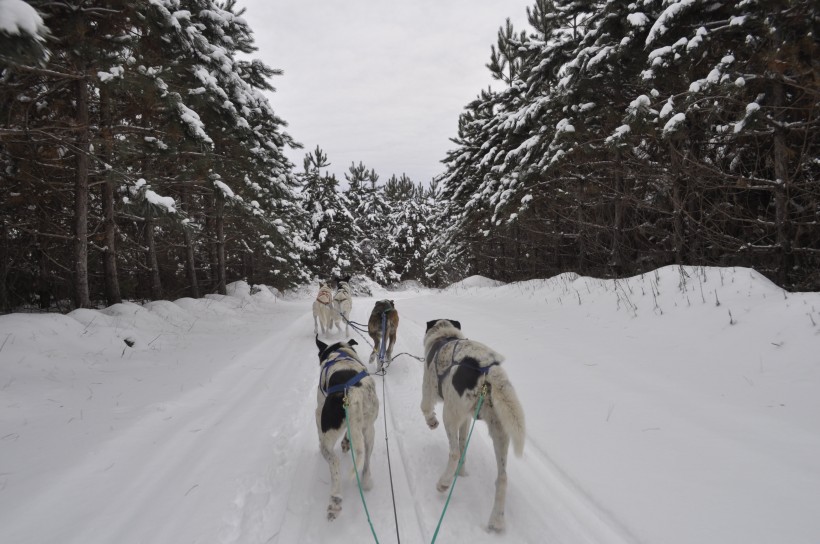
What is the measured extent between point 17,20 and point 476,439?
5.15 meters

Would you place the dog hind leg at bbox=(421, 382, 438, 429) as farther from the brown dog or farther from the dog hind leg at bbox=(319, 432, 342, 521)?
the brown dog

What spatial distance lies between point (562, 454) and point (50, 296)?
14394mm

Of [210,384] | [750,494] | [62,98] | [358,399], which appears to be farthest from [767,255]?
[62,98]

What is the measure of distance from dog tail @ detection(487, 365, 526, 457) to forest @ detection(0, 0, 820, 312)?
13.7ft

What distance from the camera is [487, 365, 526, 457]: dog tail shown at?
8.45 feet

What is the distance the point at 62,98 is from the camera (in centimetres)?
743

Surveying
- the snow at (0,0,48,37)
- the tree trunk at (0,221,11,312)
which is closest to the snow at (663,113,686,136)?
the snow at (0,0,48,37)

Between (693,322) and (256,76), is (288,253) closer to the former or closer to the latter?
(256,76)

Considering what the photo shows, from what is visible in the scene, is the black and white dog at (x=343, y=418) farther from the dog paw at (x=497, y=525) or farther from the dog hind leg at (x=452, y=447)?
the dog paw at (x=497, y=525)

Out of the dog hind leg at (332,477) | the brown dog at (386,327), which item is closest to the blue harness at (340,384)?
the dog hind leg at (332,477)

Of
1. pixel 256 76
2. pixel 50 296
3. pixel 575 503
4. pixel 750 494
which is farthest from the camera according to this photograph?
pixel 256 76

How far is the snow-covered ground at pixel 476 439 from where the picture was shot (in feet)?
8.28

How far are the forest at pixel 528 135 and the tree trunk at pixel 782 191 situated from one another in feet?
0.11

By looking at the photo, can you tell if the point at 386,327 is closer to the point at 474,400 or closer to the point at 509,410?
the point at 474,400
